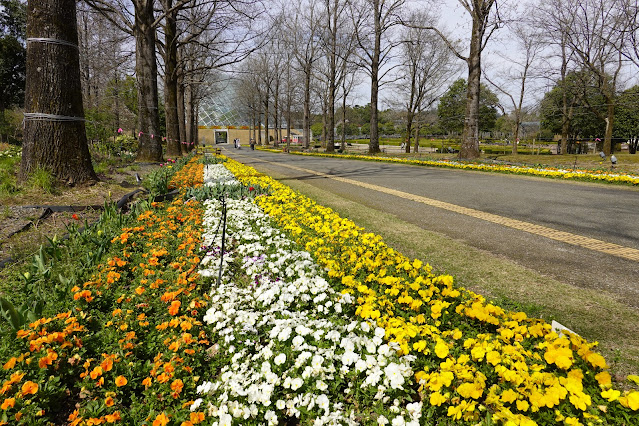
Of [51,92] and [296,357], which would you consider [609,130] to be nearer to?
[296,357]

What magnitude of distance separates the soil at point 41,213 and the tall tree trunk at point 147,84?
588cm

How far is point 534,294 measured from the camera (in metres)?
2.91

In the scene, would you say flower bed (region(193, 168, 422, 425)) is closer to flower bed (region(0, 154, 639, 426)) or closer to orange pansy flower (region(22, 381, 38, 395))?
flower bed (region(0, 154, 639, 426))

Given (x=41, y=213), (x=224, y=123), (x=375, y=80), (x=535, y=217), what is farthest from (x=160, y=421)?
(x=224, y=123)

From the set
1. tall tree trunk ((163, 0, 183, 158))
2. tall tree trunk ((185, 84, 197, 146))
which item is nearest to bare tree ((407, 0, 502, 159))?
tall tree trunk ((163, 0, 183, 158))

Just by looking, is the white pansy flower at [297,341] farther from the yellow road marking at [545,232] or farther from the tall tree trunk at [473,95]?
the tall tree trunk at [473,95]

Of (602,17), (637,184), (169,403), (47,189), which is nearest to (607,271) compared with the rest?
(169,403)

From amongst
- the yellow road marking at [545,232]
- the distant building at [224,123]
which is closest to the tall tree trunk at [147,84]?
the yellow road marking at [545,232]

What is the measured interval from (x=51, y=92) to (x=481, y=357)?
6881 millimetres

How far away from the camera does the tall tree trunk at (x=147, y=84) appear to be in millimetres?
11484

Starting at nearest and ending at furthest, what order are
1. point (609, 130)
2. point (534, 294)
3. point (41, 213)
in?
1. point (534, 294)
2. point (41, 213)
3. point (609, 130)

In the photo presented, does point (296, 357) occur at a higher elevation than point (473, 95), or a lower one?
lower

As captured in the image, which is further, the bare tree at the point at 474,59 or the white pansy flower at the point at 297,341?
the bare tree at the point at 474,59

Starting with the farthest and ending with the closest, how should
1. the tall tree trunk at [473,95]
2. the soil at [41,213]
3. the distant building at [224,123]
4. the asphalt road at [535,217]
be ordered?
the distant building at [224,123], the tall tree trunk at [473,95], the soil at [41,213], the asphalt road at [535,217]
